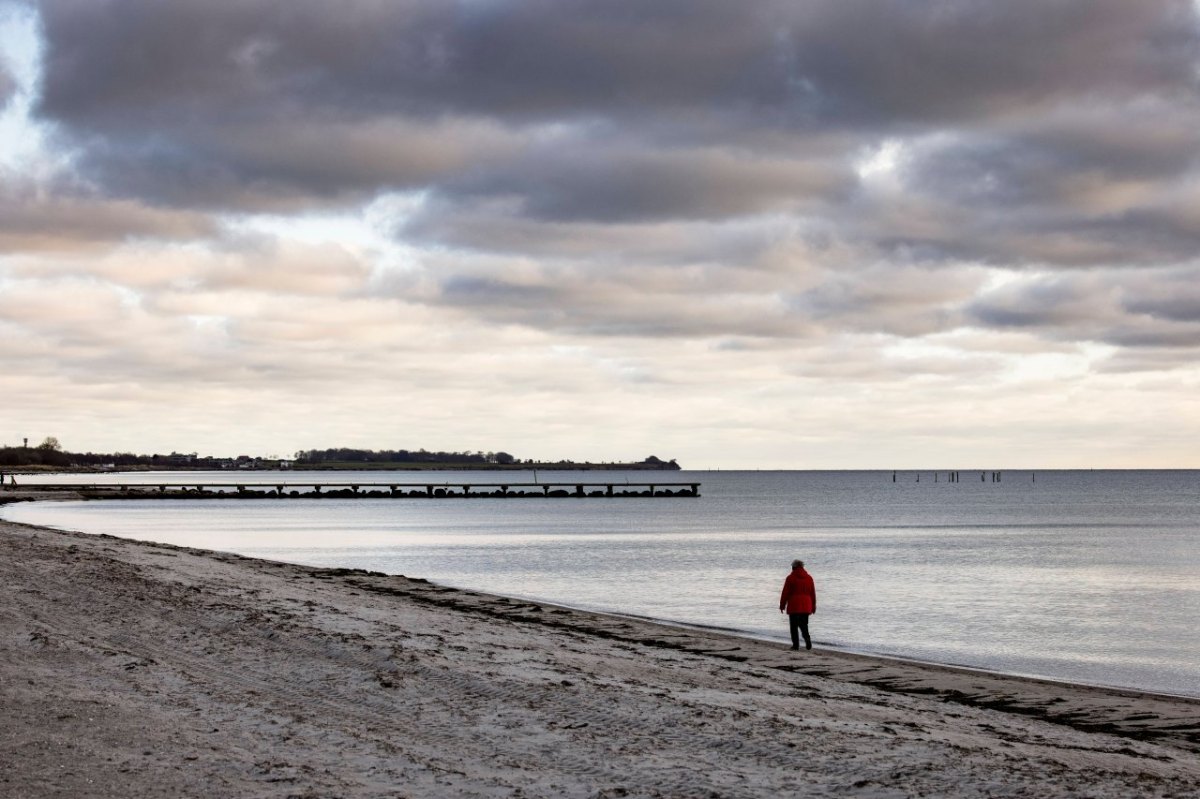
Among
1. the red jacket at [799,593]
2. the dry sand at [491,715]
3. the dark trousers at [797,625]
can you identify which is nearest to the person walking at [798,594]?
the red jacket at [799,593]

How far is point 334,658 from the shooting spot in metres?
16.2

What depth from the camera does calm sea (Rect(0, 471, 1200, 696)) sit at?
89.7ft

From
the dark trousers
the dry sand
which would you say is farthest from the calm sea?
the dry sand

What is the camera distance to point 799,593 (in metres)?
22.4

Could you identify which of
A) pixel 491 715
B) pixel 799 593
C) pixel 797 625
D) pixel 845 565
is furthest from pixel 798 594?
pixel 845 565

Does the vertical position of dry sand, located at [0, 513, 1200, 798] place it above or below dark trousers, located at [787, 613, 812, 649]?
above

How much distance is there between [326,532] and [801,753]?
65.2 metres

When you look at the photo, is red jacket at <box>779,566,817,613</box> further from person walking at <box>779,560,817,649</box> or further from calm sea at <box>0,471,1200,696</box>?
calm sea at <box>0,471,1200,696</box>

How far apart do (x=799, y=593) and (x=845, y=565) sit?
2833cm

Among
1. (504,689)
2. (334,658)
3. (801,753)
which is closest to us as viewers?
(801,753)

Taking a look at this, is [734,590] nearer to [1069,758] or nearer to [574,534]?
[1069,758]

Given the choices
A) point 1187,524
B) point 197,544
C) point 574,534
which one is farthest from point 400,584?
point 1187,524

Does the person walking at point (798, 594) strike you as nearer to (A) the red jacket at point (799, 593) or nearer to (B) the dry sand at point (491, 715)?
(A) the red jacket at point (799, 593)

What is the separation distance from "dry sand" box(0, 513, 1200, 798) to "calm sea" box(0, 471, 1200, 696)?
663cm
